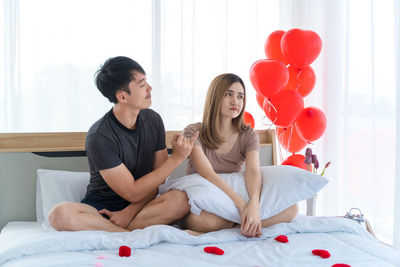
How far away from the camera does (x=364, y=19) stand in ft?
7.84

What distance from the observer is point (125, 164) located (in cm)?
172

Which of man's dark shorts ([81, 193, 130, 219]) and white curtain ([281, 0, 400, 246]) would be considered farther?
white curtain ([281, 0, 400, 246])

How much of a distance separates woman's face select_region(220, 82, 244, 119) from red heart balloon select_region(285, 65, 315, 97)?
63 cm

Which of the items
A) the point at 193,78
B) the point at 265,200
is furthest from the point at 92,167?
the point at 193,78

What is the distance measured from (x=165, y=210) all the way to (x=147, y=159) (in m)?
0.31

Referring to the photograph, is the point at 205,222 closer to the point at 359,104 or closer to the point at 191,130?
the point at 191,130

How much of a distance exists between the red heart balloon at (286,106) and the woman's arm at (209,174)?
0.66 meters

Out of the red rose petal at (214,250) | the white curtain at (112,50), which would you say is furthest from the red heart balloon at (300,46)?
the red rose petal at (214,250)

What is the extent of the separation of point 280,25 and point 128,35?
3.86 feet

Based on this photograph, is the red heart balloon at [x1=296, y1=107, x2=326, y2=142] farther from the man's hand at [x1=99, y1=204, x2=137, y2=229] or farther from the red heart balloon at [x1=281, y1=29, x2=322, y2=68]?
the man's hand at [x1=99, y1=204, x2=137, y2=229]

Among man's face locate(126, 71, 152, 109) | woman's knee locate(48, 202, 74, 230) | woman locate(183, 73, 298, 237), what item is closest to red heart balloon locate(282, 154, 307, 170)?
woman locate(183, 73, 298, 237)

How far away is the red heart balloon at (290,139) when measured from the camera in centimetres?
243

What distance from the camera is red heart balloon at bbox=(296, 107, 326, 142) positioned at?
2205 millimetres

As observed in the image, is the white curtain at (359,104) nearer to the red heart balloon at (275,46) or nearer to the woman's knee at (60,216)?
the red heart balloon at (275,46)
